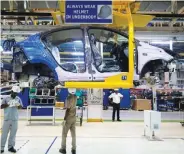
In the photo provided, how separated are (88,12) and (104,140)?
20.4ft

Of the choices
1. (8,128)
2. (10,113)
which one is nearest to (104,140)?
(8,128)

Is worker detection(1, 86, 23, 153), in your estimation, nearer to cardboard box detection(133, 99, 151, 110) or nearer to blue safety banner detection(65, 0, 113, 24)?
blue safety banner detection(65, 0, 113, 24)

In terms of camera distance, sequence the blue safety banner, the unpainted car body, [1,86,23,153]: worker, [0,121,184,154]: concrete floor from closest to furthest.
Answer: the unpainted car body, the blue safety banner, [1,86,23,153]: worker, [0,121,184,154]: concrete floor

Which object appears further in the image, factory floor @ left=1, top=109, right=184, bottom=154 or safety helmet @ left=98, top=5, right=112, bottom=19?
factory floor @ left=1, top=109, right=184, bottom=154

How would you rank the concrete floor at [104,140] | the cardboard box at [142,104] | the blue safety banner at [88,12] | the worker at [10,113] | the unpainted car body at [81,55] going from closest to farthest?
the unpainted car body at [81,55] < the blue safety banner at [88,12] < the worker at [10,113] < the concrete floor at [104,140] < the cardboard box at [142,104]

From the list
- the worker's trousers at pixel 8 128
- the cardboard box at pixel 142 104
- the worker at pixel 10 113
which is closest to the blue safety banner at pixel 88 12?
the worker at pixel 10 113

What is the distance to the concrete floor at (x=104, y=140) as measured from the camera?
744 cm

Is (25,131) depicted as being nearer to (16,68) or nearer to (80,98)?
(80,98)

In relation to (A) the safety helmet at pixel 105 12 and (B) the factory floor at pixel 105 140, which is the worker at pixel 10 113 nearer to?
(B) the factory floor at pixel 105 140

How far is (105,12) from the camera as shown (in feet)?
10.5

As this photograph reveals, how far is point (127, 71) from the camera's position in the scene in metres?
3.18

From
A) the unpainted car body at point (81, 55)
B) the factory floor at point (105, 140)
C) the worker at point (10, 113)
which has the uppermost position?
the unpainted car body at point (81, 55)

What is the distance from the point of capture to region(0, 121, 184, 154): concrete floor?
24.4ft

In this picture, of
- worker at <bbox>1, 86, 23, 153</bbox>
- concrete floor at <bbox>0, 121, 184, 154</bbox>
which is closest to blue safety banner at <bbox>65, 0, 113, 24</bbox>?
worker at <bbox>1, 86, 23, 153</bbox>
